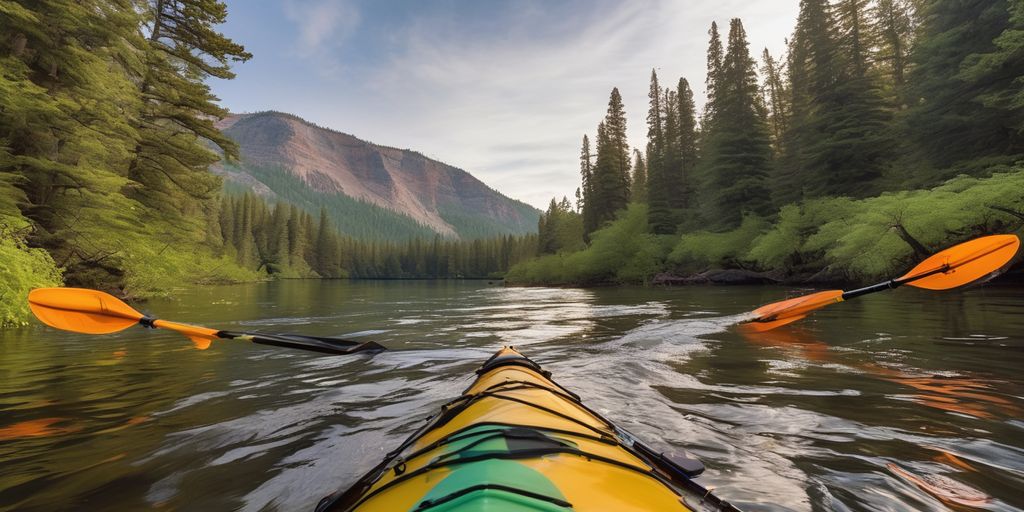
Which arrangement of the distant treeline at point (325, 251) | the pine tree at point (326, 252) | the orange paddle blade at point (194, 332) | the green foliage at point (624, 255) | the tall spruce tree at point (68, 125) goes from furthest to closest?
1. the pine tree at point (326, 252)
2. the distant treeline at point (325, 251)
3. the green foliage at point (624, 255)
4. the tall spruce tree at point (68, 125)
5. the orange paddle blade at point (194, 332)

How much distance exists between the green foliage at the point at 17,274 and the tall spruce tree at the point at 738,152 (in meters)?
36.3

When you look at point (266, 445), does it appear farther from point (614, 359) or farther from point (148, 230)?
point (148, 230)

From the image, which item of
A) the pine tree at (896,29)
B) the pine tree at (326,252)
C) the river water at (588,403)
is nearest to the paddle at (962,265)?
the river water at (588,403)

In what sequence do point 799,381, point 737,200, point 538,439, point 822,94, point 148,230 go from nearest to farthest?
1. point 538,439
2. point 799,381
3. point 148,230
4. point 822,94
5. point 737,200

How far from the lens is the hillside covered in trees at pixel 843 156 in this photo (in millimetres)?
16828

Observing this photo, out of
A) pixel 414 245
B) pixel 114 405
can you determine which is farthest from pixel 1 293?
pixel 414 245

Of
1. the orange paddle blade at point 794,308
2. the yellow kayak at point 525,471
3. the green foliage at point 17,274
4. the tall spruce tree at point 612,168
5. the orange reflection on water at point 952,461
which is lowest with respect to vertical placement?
the orange reflection on water at point 952,461

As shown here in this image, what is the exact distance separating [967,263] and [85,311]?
38.7ft

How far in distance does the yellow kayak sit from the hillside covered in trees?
17.5m

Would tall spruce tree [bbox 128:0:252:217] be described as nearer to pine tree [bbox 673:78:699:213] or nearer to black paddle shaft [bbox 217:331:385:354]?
black paddle shaft [bbox 217:331:385:354]

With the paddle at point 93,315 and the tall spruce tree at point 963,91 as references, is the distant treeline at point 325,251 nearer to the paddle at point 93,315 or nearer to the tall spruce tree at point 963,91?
the tall spruce tree at point 963,91

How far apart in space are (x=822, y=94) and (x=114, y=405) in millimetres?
37082

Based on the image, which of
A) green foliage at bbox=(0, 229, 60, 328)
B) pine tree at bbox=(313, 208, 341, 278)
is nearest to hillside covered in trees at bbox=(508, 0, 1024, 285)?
green foliage at bbox=(0, 229, 60, 328)

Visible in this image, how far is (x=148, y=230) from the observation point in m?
14.9
